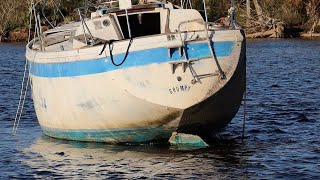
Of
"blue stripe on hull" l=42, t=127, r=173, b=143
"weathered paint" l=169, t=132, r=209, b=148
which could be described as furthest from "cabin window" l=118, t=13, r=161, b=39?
"weathered paint" l=169, t=132, r=209, b=148

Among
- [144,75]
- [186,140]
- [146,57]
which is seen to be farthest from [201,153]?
[146,57]

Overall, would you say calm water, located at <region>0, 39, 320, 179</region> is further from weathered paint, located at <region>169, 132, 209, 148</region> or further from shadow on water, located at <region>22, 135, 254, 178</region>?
weathered paint, located at <region>169, 132, 209, 148</region>

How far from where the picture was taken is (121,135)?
17.4 metres

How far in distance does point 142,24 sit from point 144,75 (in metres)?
2.34

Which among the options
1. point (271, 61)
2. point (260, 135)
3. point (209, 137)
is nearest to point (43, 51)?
point (209, 137)

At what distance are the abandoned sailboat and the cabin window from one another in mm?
23

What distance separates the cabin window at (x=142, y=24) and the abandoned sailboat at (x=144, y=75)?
0.02m

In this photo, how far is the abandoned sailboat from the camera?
634 inches

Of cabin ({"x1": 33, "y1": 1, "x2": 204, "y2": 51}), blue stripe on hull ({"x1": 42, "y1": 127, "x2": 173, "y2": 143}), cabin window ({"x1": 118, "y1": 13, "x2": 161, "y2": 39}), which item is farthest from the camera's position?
cabin window ({"x1": 118, "y1": 13, "x2": 161, "y2": 39})

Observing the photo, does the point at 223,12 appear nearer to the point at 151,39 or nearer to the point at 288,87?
the point at 288,87

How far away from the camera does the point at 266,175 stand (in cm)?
1460

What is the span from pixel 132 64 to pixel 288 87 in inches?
606

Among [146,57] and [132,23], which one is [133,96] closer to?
[146,57]

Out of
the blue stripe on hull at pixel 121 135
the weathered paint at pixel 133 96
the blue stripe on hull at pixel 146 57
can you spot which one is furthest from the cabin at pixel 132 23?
the blue stripe on hull at pixel 121 135
